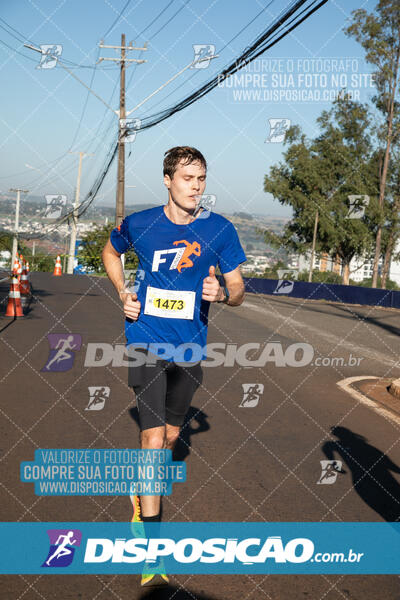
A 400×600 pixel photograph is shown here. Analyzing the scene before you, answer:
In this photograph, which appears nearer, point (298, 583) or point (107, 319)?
point (298, 583)

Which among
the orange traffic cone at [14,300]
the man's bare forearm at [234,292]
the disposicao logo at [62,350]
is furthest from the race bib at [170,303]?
the orange traffic cone at [14,300]

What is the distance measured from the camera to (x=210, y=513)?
402 centimetres

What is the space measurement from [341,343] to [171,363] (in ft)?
36.5

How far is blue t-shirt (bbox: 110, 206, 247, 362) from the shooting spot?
3.56 meters

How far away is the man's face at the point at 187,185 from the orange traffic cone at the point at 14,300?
10.5m

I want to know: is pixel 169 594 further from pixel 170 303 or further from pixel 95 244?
pixel 95 244

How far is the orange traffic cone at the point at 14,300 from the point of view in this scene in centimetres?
1374

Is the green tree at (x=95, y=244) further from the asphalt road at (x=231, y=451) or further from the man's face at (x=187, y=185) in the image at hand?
the man's face at (x=187, y=185)

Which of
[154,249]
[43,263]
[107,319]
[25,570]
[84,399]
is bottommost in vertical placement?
[43,263]

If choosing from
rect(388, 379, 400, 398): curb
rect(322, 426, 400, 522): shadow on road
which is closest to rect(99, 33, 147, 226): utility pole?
rect(388, 379, 400, 398): curb

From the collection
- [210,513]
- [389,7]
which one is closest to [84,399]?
[210,513]

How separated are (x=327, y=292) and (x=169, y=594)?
35.3 m

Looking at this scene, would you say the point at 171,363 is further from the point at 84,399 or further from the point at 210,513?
the point at 84,399

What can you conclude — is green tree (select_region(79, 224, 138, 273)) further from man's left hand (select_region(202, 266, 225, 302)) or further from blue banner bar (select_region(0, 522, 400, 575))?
Answer: man's left hand (select_region(202, 266, 225, 302))
